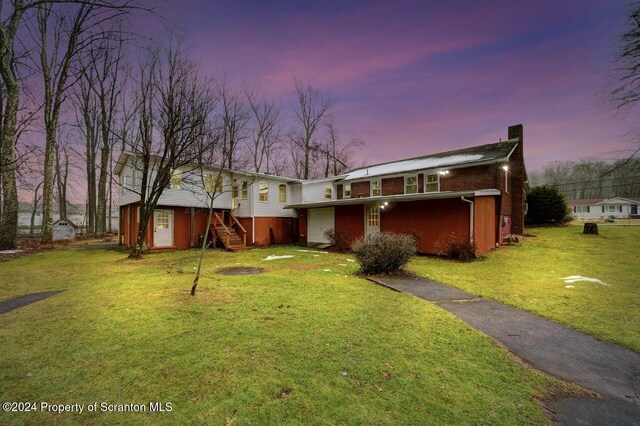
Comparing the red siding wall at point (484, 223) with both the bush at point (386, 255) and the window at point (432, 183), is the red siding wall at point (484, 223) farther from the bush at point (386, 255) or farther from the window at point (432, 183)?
the bush at point (386, 255)

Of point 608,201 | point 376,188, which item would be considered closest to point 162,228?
point 376,188

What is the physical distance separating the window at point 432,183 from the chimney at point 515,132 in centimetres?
694

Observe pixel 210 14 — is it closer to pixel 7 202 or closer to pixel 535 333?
pixel 535 333

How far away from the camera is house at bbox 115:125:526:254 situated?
1349 centimetres

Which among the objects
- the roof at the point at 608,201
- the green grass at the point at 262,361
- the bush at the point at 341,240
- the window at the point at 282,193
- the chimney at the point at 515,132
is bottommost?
the green grass at the point at 262,361

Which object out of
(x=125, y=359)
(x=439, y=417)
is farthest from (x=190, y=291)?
(x=439, y=417)

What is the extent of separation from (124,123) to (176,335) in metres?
29.7

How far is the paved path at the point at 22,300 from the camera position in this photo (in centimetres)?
553

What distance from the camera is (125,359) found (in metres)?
3.49

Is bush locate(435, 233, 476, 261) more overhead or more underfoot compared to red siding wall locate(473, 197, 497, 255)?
more underfoot

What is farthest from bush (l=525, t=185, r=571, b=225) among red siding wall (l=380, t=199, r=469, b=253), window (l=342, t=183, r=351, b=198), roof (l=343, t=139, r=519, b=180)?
window (l=342, t=183, r=351, b=198)

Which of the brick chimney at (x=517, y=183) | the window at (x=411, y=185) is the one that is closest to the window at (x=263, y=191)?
the window at (x=411, y=185)

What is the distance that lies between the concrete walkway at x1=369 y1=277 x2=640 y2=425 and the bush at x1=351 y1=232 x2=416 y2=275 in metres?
2.44

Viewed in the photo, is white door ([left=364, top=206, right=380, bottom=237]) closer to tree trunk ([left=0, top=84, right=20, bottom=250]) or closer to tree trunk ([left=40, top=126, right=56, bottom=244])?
tree trunk ([left=0, top=84, right=20, bottom=250])
